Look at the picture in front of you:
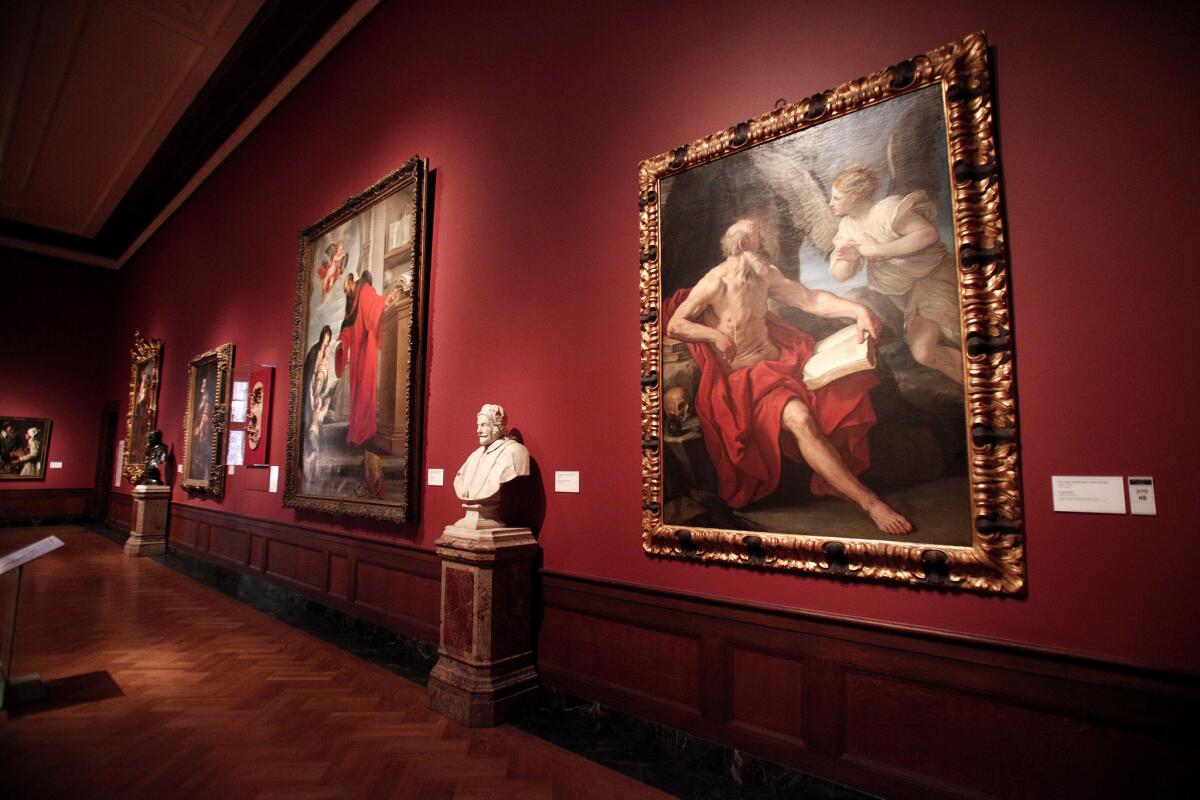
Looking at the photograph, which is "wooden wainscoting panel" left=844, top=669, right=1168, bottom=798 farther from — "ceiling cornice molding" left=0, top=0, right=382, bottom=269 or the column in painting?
"ceiling cornice molding" left=0, top=0, right=382, bottom=269

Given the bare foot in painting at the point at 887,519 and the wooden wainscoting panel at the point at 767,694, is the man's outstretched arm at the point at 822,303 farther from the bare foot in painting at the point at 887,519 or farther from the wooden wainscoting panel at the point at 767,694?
the wooden wainscoting panel at the point at 767,694

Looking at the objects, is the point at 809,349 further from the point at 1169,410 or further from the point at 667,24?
the point at 667,24

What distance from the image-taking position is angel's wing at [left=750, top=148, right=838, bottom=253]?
2.74 m

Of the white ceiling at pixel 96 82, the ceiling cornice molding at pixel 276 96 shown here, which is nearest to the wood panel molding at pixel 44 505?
the white ceiling at pixel 96 82

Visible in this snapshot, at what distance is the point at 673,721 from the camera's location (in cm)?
308

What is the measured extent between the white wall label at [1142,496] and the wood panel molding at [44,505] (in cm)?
1711

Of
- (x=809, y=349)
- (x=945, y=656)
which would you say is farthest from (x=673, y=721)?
(x=809, y=349)

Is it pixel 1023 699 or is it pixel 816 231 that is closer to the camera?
pixel 1023 699

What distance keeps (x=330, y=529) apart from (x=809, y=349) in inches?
190

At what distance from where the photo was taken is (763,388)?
9.41ft

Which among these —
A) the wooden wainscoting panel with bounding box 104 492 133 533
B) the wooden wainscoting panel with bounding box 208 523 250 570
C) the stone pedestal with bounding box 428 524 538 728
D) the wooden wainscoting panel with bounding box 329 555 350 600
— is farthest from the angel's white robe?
the wooden wainscoting panel with bounding box 104 492 133 533

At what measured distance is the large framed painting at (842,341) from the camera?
2311 millimetres

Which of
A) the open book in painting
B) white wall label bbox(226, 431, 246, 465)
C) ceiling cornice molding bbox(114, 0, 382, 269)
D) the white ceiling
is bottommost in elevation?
white wall label bbox(226, 431, 246, 465)

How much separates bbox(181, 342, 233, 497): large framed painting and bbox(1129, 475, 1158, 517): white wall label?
350 inches
